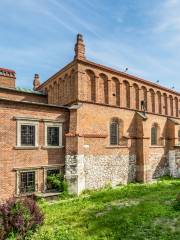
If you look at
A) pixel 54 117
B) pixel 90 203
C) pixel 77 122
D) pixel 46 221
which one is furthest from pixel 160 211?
pixel 54 117

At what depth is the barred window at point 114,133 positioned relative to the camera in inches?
751

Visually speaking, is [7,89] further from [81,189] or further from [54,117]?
[81,189]

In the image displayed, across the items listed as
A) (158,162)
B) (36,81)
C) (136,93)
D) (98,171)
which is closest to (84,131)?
(98,171)

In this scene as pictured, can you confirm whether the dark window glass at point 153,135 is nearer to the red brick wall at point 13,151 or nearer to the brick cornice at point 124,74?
the brick cornice at point 124,74

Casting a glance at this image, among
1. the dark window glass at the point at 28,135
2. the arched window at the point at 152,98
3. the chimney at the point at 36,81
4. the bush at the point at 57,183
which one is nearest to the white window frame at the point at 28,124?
the dark window glass at the point at 28,135

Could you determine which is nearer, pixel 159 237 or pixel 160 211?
pixel 159 237

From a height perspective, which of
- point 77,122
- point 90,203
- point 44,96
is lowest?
point 90,203

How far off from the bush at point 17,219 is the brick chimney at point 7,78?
46.5ft

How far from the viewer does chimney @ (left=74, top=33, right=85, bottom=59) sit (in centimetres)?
1709

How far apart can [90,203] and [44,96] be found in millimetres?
12579

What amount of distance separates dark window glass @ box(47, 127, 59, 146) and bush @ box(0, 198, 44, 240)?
717cm

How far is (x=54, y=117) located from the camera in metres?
15.9

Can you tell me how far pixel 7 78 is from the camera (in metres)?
20.5

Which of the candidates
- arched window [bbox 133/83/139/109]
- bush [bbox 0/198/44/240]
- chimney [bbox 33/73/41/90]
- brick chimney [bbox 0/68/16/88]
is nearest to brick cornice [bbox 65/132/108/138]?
arched window [bbox 133/83/139/109]
